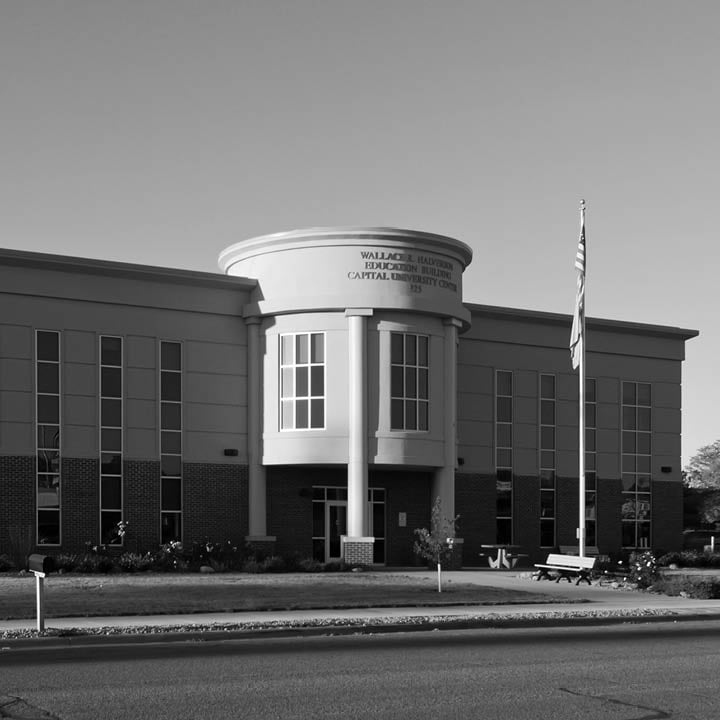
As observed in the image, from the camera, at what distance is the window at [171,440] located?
3922 centimetres

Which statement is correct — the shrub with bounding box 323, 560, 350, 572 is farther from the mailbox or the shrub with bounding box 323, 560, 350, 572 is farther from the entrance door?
the mailbox

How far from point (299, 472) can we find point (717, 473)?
6519cm

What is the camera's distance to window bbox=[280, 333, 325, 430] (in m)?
40.0

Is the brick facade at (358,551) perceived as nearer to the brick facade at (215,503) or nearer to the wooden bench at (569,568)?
the brick facade at (215,503)

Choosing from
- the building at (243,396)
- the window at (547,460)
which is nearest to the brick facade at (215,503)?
the building at (243,396)

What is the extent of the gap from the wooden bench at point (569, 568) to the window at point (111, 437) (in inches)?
499

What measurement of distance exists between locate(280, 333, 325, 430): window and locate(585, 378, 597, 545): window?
40.7 feet

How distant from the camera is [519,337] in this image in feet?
153

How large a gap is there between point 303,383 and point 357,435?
7.97ft

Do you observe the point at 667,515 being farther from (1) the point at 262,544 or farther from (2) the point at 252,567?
(2) the point at 252,567

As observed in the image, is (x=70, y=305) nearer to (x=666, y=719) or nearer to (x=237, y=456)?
(x=237, y=456)

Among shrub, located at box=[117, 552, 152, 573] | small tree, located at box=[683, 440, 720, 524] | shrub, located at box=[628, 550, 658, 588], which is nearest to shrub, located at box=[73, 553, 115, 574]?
shrub, located at box=[117, 552, 152, 573]

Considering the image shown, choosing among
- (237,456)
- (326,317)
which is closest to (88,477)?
(237,456)

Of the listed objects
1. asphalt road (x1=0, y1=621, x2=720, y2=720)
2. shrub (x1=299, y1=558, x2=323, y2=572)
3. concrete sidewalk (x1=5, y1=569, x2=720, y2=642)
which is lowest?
shrub (x1=299, y1=558, x2=323, y2=572)
